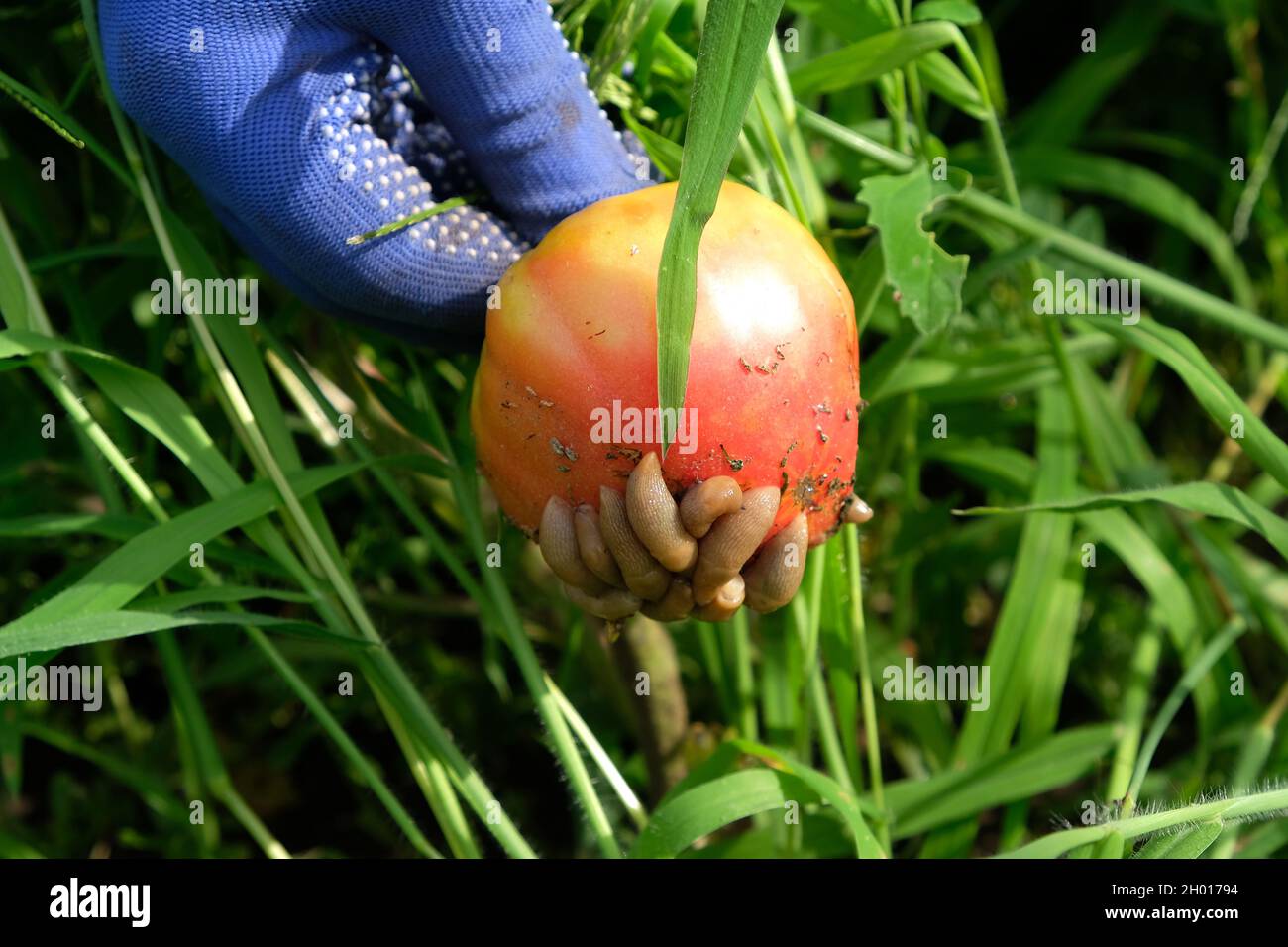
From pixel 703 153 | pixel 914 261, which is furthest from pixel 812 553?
pixel 703 153

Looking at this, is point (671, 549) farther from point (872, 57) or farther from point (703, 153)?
point (872, 57)

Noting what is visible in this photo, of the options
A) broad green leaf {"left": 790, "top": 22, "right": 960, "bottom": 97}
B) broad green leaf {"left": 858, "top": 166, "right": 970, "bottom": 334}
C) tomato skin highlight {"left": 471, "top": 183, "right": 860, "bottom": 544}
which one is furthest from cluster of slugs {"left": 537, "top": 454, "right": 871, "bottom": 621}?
broad green leaf {"left": 790, "top": 22, "right": 960, "bottom": 97}

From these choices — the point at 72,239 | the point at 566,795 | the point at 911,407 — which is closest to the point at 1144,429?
the point at 911,407

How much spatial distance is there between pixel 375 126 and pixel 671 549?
40 cm

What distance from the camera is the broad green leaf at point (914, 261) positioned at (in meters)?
0.91

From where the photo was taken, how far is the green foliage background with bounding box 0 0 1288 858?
3.22 ft

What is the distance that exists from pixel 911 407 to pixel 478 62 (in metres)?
0.67

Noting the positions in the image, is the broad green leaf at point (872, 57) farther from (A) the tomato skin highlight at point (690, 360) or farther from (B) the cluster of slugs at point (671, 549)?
(B) the cluster of slugs at point (671, 549)

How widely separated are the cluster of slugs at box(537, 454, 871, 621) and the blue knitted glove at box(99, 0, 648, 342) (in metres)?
0.22

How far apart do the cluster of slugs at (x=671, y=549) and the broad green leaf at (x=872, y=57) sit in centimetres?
44

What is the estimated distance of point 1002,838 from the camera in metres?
1.19

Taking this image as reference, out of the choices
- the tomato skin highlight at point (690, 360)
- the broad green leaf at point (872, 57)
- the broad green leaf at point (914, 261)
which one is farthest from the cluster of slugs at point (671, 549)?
the broad green leaf at point (872, 57)

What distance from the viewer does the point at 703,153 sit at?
0.71m
